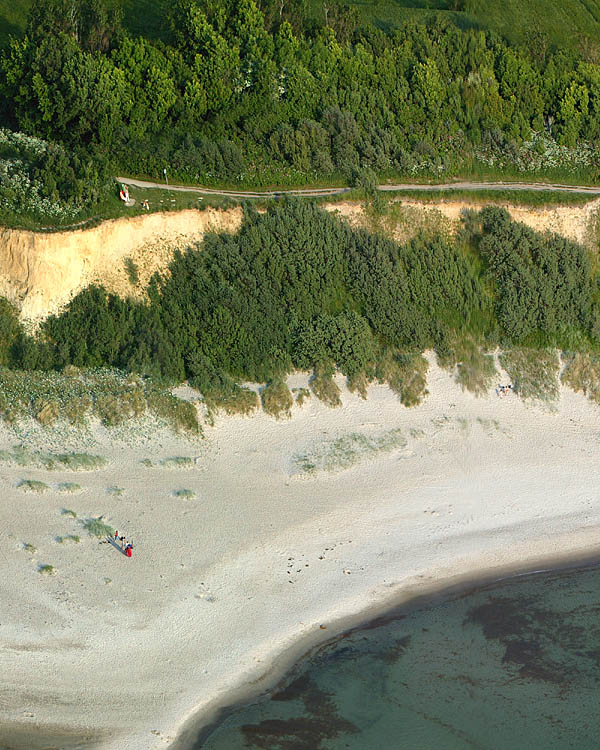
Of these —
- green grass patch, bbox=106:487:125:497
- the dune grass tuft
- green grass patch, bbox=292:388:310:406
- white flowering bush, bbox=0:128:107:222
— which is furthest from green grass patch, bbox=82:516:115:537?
white flowering bush, bbox=0:128:107:222

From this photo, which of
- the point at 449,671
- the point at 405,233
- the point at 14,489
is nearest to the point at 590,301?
the point at 405,233

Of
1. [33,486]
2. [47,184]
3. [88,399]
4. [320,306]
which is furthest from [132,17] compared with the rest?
[33,486]

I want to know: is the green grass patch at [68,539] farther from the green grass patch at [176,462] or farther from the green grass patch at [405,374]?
the green grass patch at [405,374]

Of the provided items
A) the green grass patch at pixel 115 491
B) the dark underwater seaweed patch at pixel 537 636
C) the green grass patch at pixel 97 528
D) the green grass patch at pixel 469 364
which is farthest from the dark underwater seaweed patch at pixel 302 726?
the green grass patch at pixel 469 364

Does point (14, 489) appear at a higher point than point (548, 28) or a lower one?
lower

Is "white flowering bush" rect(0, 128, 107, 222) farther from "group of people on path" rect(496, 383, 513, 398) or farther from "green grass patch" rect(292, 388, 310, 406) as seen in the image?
"group of people on path" rect(496, 383, 513, 398)

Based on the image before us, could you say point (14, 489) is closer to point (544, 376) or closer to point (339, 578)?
point (339, 578)
